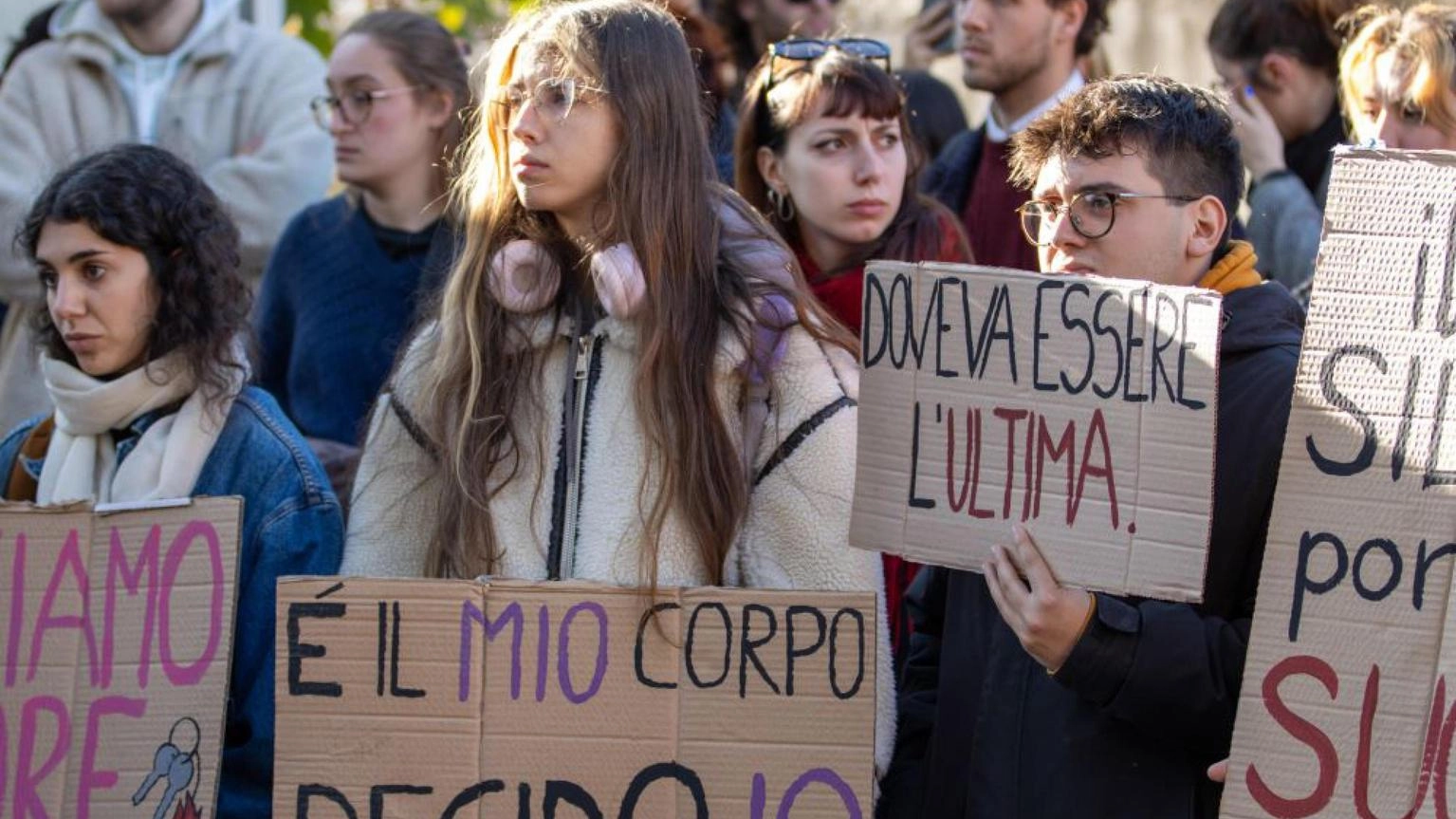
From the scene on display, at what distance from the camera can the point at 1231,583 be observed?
2.80 meters

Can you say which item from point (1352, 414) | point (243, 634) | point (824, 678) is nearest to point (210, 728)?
point (243, 634)

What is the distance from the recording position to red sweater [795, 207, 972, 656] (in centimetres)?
397

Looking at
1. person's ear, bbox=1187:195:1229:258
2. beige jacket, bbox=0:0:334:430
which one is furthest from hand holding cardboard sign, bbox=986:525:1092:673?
A: beige jacket, bbox=0:0:334:430

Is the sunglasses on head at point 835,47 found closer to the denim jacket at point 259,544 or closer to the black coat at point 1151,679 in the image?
the denim jacket at point 259,544

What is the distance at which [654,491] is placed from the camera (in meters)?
3.20

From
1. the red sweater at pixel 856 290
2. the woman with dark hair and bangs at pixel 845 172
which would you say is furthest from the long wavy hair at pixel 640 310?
the woman with dark hair and bangs at pixel 845 172

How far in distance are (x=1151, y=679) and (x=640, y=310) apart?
1.06 meters

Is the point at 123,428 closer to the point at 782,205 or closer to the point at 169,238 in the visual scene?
the point at 169,238

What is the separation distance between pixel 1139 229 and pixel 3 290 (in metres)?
3.35

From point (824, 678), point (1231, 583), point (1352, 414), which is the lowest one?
point (824, 678)

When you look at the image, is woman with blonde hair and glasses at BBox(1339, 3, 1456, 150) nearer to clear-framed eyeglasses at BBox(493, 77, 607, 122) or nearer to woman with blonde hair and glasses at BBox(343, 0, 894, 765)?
woman with blonde hair and glasses at BBox(343, 0, 894, 765)

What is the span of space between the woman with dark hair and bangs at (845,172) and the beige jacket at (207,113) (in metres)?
1.56

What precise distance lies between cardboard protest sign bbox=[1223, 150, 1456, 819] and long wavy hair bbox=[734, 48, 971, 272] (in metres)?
1.85

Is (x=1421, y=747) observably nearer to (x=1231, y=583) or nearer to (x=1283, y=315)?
(x=1231, y=583)
